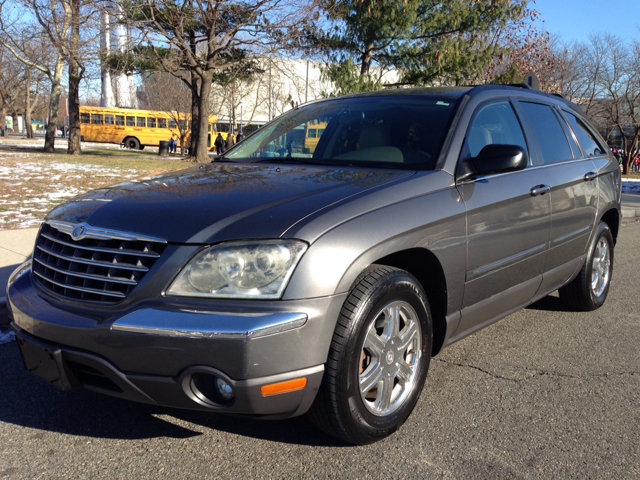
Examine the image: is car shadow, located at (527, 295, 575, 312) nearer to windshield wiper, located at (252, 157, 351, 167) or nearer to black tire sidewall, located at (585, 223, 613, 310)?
black tire sidewall, located at (585, 223, 613, 310)

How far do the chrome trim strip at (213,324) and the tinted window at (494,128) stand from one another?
5.79 feet

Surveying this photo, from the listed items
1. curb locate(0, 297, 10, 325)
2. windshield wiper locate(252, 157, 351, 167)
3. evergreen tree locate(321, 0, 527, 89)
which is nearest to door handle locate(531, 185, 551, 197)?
windshield wiper locate(252, 157, 351, 167)

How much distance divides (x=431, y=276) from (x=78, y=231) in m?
1.74

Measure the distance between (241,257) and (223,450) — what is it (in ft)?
3.19

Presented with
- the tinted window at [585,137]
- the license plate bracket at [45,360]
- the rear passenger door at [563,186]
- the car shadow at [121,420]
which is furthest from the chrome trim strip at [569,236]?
the license plate bracket at [45,360]

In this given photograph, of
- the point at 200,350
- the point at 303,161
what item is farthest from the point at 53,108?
the point at 200,350

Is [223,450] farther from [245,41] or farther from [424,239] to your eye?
[245,41]

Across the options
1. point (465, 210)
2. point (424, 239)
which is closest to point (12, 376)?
point (424, 239)

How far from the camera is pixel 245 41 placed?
2108 cm

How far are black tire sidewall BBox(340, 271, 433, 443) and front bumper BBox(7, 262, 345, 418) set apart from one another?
0.14 m

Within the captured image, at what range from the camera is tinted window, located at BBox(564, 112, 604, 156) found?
195 inches

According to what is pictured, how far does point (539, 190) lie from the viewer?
3.86 metres

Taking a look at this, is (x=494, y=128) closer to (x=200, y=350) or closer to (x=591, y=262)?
(x=591, y=262)

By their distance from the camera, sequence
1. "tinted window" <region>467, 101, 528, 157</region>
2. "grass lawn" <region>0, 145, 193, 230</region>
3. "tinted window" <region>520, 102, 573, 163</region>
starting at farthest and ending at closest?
"grass lawn" <region>0, 145, 193, 230</region>
"tinted window" <region>520, 102, 573, 163</region>
"tinted window" <region>467, 101, 528, 157</region>
